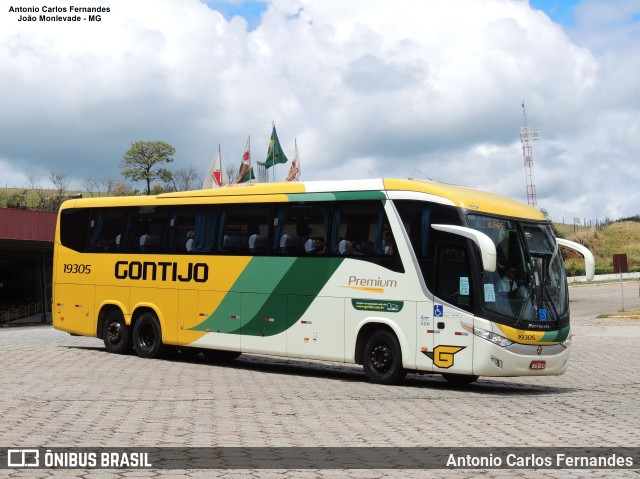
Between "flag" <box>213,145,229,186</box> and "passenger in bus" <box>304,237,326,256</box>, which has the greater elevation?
"flag" <box>213,145,229,186</box>

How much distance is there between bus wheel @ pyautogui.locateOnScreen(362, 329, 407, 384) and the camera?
17.3 m

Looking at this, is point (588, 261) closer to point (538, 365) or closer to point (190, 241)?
point (538, 365)

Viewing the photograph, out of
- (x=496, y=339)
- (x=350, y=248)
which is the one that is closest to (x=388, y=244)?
(x=350, y=248)

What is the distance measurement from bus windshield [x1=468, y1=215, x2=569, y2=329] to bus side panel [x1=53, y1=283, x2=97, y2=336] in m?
10.8

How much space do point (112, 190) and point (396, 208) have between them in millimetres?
108395

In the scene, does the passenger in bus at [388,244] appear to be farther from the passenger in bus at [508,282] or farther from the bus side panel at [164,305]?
the bus side panel at [164,305]

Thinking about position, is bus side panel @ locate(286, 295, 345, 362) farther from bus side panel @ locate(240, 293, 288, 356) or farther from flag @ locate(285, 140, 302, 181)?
flag @ locate(285, 140, 302, 181)

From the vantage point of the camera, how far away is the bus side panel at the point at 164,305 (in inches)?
855

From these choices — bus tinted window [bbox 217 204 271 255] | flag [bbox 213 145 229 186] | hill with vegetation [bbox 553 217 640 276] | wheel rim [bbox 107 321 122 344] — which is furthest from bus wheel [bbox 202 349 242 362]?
hill with vegetation [bbox 553 217 640 276]

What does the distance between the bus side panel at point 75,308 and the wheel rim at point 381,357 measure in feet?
28.3

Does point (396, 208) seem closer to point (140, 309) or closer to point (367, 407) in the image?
point (367, 407)

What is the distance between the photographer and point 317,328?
61.4ft

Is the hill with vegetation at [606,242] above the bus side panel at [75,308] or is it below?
above

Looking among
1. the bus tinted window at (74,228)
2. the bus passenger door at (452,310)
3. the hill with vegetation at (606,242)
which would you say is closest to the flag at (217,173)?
the bus tinted window at (74,228)
